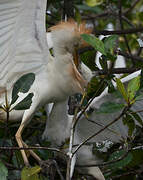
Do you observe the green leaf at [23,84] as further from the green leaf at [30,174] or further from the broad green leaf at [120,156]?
the broad green leaf at [120,156]

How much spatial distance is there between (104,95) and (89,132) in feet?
0.79

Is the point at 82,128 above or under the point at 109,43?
under

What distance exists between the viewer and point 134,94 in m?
1.43

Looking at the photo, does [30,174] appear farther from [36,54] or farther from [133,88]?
[36,54]

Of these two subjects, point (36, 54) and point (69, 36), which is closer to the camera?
point (69, 36)

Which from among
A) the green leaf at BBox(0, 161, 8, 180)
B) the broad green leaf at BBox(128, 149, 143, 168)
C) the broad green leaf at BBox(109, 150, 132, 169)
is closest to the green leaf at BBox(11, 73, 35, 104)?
the green leaf at BBox(0, 161, 8, 180)

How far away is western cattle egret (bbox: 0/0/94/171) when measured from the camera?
5.51ft

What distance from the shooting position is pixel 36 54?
183cm

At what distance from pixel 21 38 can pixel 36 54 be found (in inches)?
4.3

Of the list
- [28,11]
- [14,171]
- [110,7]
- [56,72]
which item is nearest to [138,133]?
[56,72]

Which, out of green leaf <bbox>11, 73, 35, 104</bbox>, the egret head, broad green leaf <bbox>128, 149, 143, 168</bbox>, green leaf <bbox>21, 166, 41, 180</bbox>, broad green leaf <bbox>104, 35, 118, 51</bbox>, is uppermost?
broad green leaf <bbox>104, 35, 118, 51</bbox>

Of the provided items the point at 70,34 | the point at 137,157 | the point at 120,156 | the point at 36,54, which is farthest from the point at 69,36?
the point at 137,157

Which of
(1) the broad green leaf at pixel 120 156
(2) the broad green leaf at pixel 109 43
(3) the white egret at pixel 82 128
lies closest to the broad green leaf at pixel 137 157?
(3) the white egret at pixel 82 128

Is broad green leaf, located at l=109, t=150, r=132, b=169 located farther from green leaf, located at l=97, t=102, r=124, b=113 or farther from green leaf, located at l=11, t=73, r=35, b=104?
green leaf, located at l=11, t=73, r=35, b=104
